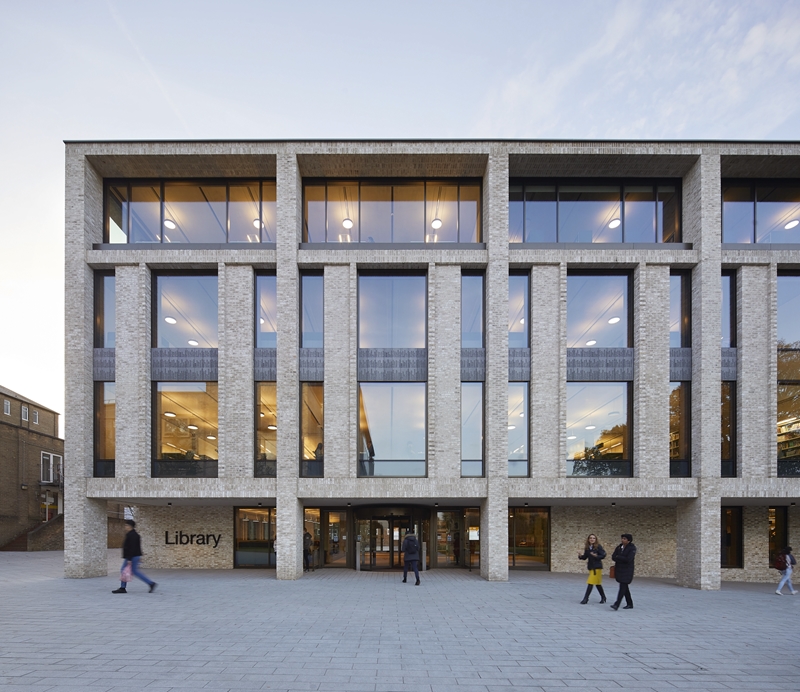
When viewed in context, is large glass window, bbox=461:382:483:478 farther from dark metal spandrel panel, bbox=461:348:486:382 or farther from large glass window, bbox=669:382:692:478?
large glass window, bbox=669:382:692:478

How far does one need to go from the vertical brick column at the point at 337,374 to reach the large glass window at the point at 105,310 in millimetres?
7320

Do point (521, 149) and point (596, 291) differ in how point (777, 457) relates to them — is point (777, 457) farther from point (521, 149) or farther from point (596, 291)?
point (521, 149)

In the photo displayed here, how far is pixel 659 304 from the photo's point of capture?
15406 mm

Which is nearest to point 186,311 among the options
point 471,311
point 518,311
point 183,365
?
point 183,365

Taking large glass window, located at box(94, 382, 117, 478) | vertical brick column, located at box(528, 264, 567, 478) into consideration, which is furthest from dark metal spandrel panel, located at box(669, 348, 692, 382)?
large glass window, located at box(94, 382, 117, 478)

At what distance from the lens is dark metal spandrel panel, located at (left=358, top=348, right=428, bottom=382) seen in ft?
51.1

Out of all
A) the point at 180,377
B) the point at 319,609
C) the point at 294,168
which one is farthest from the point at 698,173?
the point at 180,377

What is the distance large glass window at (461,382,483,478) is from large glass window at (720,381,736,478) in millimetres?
7737

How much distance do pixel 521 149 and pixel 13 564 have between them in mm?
25572

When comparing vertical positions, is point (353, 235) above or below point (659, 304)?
above

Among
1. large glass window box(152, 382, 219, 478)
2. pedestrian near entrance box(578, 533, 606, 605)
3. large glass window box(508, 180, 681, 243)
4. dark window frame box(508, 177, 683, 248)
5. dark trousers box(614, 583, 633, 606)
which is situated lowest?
dark trousers box(614, 583, 633, 606)

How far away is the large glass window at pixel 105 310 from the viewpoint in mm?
15766

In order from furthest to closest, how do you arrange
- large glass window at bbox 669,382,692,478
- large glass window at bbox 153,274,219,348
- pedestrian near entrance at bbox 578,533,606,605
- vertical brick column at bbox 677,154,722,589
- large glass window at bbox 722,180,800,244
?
large glass window at bbox 722,180,800,244 → large glass window at bbox 153,274,219,348 → large glass window at bbox 669,382,692,478 → vertical brick column at bbox 677,154,722,589 → pedestrian near entrance at bbox 578,533,606,605

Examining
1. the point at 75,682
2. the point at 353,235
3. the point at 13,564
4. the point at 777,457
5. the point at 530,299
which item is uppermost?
the point at 353,235
